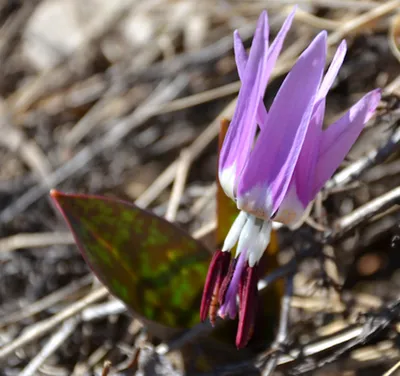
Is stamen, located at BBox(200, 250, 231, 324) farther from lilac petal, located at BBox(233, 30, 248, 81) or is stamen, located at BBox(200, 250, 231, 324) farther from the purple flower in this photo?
lilac petal, located at BBox(233, 30, 248, 81)

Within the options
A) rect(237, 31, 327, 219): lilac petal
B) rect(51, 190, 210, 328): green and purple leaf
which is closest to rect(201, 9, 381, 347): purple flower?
rect(237, 31, 327, 219): lilac petal

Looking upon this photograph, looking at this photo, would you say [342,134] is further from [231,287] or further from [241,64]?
[231,287]

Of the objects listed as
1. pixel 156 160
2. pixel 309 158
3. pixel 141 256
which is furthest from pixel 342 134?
pixel 156 160

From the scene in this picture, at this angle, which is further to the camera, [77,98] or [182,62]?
[77,98]

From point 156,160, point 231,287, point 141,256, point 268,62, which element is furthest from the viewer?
point 156,160

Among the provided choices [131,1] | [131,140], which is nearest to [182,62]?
[131,140]

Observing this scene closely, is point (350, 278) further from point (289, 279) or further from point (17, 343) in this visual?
point (17, 343)
